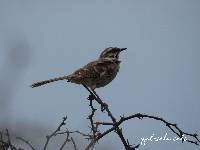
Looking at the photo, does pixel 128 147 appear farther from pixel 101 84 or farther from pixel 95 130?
pixel 101 84

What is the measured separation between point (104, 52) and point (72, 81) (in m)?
1.83

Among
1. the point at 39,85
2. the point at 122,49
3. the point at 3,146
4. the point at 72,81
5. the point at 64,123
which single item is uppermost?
the point at 122,49

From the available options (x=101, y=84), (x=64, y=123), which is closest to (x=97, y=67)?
(x=101, y=84)

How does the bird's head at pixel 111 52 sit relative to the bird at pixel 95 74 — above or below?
above

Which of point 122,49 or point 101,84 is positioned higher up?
point 122,49

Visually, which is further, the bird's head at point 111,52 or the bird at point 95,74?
the bird's head at point 111,52

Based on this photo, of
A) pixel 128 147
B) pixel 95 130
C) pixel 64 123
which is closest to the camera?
pixel 128 147

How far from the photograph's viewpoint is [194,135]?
3146 mm

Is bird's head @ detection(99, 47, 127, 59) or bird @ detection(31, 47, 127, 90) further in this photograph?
bird's head @ detection(99, 47, 127, 59)

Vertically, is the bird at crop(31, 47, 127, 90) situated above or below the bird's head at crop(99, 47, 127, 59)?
below

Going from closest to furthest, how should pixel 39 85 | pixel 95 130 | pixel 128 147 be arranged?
1. pixel 128 147
2. pixel 95 130
3. pixel 39 85

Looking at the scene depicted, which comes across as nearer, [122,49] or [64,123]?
[64,123]

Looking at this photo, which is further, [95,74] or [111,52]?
[111,52]

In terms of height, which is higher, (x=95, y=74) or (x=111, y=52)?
(x=111, y=52)
